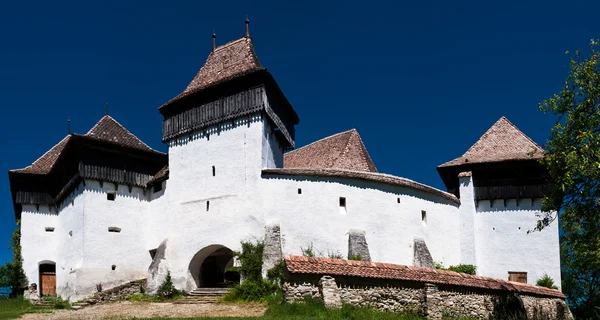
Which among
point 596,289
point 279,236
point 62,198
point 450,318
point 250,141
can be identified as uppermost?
point 250,141

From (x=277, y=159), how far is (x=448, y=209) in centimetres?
836

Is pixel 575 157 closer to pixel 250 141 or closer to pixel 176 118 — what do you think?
pixel 250 141

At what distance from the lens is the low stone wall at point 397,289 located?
1486 centimetres

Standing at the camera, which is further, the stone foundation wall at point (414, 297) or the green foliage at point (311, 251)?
the green foliage at point (311, 251)

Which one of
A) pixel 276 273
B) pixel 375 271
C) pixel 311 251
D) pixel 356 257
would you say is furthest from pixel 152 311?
pixel 375 271

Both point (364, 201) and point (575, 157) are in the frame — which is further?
point (364, 201)

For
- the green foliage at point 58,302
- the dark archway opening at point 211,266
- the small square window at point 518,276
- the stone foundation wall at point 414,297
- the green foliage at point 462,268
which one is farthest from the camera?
the small square window at point 518,276

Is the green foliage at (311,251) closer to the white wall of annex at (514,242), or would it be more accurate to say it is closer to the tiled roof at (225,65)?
the tiled roof at (225,65)

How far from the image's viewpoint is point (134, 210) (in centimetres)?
2720

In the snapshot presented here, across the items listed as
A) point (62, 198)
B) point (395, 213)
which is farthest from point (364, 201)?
point (62, 198)

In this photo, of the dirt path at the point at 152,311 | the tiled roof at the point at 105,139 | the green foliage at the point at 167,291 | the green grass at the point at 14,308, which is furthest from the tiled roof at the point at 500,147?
the green grass at the point at 14,308

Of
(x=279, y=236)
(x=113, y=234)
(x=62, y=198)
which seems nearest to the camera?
(x=279, y=236)

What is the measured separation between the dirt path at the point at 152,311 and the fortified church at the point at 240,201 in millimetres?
2814

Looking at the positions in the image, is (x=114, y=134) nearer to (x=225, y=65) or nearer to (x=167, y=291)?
(x=225, y=65)
